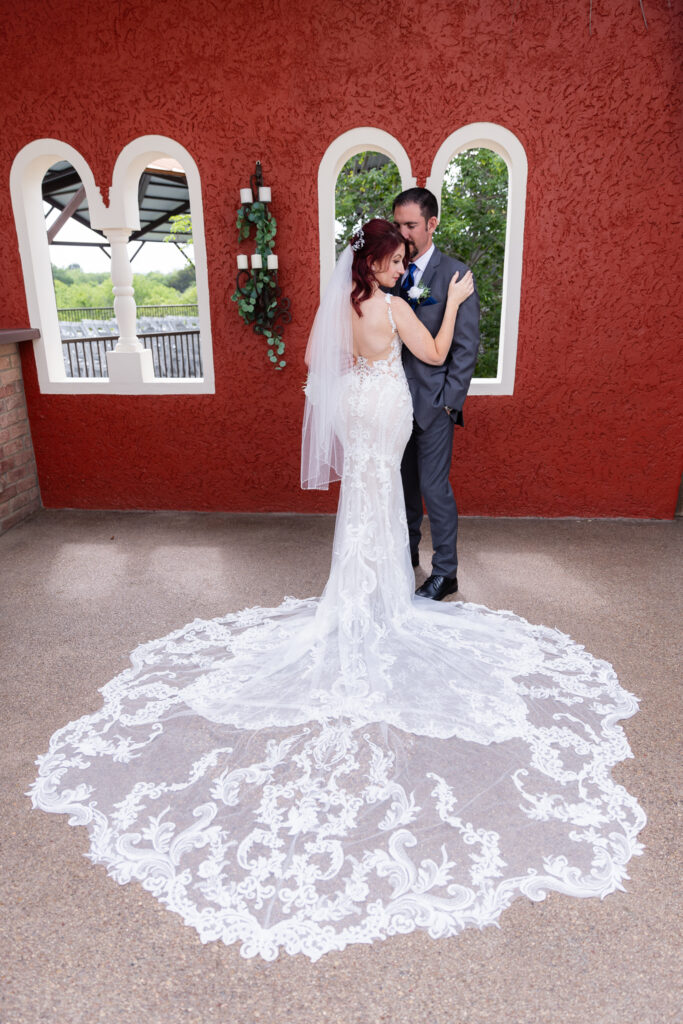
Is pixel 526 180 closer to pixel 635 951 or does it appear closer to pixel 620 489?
pixel 620 489

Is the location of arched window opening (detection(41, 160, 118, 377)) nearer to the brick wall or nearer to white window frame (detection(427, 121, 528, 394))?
the brick wall

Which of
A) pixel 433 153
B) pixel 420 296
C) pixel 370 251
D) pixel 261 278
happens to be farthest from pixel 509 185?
pixel 370 251

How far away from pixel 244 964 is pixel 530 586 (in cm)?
252

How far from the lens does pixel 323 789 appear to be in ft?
6.94

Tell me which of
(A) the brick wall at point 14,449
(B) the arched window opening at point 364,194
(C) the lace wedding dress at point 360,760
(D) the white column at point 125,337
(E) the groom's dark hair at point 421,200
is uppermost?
(B) the arched window opening at point 364,194

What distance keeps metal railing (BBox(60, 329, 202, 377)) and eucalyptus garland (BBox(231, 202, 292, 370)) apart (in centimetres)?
510

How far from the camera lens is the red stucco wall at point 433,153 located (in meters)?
4.00

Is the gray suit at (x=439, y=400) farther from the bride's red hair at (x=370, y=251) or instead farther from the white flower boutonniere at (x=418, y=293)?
the bride's red hair at (x=370, y=251)

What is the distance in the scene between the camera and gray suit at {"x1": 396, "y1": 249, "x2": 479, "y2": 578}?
329 cm

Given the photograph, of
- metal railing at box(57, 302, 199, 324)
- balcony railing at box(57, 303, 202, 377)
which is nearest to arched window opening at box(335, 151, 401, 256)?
balcony railing at box(57, 303, 202, 377)

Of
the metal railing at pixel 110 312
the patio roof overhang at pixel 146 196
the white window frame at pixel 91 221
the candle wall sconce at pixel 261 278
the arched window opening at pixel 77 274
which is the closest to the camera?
the candle wall sconce at pixel 261 278

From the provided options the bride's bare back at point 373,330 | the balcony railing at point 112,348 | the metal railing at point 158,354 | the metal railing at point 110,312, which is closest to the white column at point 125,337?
the bride's bare back at point 373,330

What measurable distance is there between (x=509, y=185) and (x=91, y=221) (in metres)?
2.62

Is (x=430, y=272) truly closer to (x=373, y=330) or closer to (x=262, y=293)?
(x=373, y=330)
